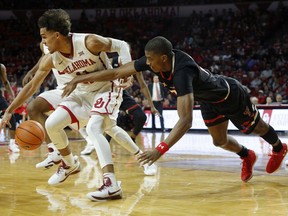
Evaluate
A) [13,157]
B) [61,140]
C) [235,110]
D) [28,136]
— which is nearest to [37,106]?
[28,136]

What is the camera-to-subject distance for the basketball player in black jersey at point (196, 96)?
14.5 feet

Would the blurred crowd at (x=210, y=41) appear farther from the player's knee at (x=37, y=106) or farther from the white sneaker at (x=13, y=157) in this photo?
the player's knee at (x=37, y=106)

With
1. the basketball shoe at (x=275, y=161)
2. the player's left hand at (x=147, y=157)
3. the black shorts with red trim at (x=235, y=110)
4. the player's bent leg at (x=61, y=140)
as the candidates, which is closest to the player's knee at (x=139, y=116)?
the player's bent leg at (x=61, y=140)

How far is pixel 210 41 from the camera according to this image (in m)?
24.8

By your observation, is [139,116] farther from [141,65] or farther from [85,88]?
[141,65]

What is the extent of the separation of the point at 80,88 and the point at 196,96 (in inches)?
46.5

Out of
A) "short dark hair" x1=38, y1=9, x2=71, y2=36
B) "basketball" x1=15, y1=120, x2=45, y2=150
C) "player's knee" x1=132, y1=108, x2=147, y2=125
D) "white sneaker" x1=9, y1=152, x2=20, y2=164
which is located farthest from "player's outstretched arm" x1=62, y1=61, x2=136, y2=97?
"player's knee" x1=132, y1=108, x2=147, y2=125

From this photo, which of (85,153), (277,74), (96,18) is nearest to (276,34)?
(277,74)

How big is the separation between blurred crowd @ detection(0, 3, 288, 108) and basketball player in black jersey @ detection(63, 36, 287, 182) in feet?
40.4

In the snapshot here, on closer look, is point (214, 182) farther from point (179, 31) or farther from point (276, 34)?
point (179, 31)

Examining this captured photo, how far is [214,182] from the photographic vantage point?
5703mm

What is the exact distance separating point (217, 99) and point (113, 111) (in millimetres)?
1024

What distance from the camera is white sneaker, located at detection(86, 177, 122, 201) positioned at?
4.65 meters

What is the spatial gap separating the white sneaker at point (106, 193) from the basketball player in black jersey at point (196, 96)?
704 millimetres
